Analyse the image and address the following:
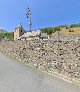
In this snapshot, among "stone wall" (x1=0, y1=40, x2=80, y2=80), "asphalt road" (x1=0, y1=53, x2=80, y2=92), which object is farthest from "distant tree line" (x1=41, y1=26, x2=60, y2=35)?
"asphalt road" (x1=0, y1=53, x2=80, y2=92)

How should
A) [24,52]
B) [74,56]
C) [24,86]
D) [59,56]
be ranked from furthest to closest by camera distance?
[24,52]
[59,56]
[74,56]
[24,86]

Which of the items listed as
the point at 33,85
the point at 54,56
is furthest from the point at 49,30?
the point at 33,85

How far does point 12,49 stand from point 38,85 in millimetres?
18861

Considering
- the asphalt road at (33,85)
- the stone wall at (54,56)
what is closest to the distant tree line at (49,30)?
the stone wall at (54,56)

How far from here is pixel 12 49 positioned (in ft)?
105

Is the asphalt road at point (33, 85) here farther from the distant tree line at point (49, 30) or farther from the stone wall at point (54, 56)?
the distant tree line at point (49, 30)

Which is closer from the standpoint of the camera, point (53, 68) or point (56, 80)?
point (56, 80)

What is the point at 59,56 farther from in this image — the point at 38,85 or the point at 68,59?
the point at 38,85

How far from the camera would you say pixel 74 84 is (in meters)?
14.4

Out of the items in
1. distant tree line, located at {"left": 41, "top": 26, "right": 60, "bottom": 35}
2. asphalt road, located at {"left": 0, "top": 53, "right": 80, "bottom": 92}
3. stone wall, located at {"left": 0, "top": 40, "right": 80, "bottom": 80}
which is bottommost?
asphalt road, located at {"left": 0, "top": 53, "right": 80, "bottom": 92}

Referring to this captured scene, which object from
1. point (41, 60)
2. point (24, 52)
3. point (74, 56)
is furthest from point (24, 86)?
point (24, 52)

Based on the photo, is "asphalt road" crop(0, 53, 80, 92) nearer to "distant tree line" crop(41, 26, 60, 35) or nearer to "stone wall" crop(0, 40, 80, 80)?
"stone wall" crop(0, 40, 80, 80)

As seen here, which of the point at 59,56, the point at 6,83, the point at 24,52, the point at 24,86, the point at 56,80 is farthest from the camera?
the point at 24,52

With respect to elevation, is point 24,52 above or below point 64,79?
above
